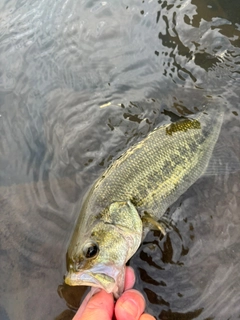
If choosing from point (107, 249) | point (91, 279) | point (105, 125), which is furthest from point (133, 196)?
point (105, 125)

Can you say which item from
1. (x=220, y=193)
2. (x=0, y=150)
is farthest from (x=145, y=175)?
(x=0, y=150)

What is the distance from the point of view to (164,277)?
371 centimetres

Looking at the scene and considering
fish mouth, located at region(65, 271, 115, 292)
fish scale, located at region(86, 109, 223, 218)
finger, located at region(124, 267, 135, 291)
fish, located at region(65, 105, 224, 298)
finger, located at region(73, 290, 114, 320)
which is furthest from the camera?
fish scale, located at region(86, 109, 223, 218)

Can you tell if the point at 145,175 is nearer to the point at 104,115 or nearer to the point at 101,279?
the point at 101,279

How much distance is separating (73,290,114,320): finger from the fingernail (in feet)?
0.40

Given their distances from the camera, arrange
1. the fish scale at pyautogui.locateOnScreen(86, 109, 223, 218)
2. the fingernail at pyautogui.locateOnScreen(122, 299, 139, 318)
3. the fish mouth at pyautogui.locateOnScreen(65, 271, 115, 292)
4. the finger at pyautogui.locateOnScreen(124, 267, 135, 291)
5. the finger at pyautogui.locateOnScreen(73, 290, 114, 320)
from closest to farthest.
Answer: the finger at pyautogui.locateOnScreen(73, 290, 114, 320), the fingernail at pyautogui.locateOnScreen(122, 299, 139, 318), the fish mouth at pyautogui.locateOnScreen(65, 271, 115, 292), the finger at pyautogui.locateOnScreen(124, 267, 135, 291), the fish scale at pyautogui.locateOnScreen(86, 109, 223, 218)

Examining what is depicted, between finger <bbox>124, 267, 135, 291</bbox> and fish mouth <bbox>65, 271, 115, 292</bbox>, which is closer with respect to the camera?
fish mouth <bbox>65, 271, 115, 292</bbox>

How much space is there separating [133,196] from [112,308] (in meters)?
1.22

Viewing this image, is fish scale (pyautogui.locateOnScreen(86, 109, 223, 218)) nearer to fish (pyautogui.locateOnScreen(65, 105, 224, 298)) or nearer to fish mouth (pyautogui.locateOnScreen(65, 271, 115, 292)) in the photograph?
fish (pyautogui.locateOnScreen(65, 105, 224, 298))

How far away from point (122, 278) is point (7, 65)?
4360 mm

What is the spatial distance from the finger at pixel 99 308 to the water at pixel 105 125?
801 mm

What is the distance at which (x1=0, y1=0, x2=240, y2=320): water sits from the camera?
12.1ft

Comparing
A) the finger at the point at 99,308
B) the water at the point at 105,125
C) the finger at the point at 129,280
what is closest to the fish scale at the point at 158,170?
the water at the point at 105,125

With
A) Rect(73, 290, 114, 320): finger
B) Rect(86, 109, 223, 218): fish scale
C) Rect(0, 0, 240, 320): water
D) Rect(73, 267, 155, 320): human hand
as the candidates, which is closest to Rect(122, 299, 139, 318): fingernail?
Rect(73, 267, 155, 320): human hand
